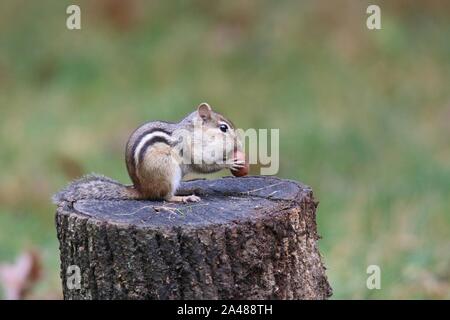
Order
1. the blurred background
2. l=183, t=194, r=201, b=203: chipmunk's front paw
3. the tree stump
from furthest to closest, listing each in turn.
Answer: the blurred background → l=183, t=194, r=201, b=203: chipmunk's front paw → the tree stump

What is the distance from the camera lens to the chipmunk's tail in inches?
195

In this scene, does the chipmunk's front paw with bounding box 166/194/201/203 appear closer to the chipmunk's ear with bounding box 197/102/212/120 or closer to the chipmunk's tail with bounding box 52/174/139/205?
the chipmunk's tail with bounding box 52/174/139/205

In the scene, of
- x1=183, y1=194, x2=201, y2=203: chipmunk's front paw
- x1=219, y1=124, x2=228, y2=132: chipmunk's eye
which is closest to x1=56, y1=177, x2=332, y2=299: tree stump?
x1=183, y1=194, x2=201, y2=203: chipmunk's front paw

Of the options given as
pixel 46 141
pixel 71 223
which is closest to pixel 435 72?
pixel 46 141

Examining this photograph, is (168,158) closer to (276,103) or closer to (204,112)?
(204,112)

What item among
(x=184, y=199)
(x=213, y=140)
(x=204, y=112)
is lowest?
(x=184, y=199)

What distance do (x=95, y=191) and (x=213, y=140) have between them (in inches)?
28.8

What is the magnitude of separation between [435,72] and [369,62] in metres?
0.81

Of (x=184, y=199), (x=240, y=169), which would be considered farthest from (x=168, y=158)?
(x=240, y=169)

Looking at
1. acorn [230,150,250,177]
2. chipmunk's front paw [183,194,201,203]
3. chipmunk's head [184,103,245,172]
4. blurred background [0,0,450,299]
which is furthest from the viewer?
blurred background [0,0,450,299]

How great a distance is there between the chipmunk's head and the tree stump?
0.54m

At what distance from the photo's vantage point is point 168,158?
505cm

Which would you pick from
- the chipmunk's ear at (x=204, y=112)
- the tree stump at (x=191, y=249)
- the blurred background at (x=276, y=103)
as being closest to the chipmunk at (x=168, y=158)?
the chipmunk's ear at (x=204, y=112)

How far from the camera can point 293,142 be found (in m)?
10.1
